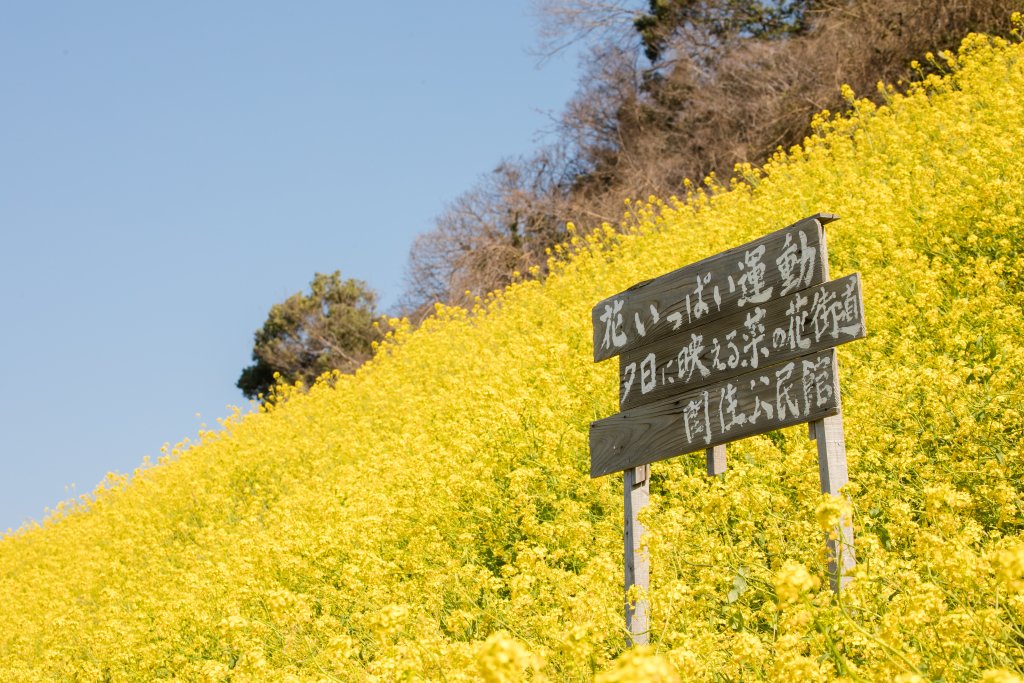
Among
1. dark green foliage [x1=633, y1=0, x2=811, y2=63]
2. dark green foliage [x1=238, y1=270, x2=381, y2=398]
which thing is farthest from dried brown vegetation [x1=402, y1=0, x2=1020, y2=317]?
dark green foliage [x1=238, y1=270, x2=381, y2=398]

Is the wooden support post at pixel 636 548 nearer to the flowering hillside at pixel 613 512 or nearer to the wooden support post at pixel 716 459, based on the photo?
the flowering hillside at pixel 613 512

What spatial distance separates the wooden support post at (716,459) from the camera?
4.18 meters

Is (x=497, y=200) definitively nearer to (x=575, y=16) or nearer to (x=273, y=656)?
(x=575, y=16)

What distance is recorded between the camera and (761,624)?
13.9ft

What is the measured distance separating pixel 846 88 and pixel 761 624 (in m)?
9.07

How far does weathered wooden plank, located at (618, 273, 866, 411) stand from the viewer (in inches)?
149

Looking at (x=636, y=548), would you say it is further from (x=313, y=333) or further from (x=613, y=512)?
(x=313, y=333)

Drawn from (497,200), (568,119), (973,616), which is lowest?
(973,616)

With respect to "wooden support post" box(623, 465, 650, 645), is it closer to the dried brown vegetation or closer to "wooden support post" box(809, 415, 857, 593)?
"wooden support post" box(809, 415, 857, 593)

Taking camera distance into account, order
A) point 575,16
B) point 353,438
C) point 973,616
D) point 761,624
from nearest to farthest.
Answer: point 973,616, point 761,624, point 353,438, point 575,16

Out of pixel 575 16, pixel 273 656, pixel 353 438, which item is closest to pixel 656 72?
pixel 575 16

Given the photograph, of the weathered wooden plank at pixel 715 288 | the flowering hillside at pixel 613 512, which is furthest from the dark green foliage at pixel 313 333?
the weathered wooden plank at pixel 715 288

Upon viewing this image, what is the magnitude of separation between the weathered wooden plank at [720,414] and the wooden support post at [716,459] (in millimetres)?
47

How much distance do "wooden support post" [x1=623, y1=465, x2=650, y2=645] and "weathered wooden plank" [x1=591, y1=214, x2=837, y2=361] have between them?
24.0 inches
